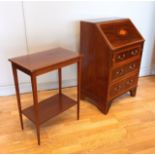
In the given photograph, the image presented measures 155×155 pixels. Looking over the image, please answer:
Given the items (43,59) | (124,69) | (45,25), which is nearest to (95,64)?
(124,69)

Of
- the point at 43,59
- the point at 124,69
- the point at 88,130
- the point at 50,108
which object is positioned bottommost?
the point at 88,130

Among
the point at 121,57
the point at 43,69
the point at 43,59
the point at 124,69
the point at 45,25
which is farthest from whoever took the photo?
the point at 45,25

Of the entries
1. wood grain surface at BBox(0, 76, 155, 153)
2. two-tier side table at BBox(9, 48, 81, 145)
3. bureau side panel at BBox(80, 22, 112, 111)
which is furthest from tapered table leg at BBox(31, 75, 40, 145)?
bureau side panel at BBox(80, 22, 112, 111)

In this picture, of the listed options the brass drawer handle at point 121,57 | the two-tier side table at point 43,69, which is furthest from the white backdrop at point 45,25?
the brass drawer handle at point 121,57

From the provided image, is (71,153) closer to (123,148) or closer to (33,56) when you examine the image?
(123,148)

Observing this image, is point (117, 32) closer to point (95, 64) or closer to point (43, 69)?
point (95, 64)

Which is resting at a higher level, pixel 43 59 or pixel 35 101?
pixel 43 59

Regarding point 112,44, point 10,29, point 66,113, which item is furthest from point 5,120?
point 112,44

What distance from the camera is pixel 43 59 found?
151cm

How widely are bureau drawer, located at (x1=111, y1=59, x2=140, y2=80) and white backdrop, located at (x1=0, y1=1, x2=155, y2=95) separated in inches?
25.5

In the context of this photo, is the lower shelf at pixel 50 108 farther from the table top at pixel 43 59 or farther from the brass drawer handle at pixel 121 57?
the brass drawer handle at pixel 121 57

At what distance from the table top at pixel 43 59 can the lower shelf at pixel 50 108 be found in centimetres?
47

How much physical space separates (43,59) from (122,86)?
Answer: 3.07ft

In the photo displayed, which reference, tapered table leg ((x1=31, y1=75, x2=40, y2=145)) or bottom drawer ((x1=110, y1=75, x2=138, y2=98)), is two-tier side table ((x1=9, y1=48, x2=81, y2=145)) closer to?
tapered table leg ((x1=31, y1=75, x2=40, y2=145))
